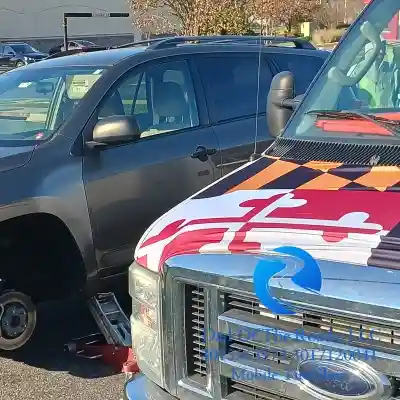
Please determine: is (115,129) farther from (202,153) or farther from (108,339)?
(108,339)

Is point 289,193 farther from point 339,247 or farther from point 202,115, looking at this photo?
point 202,115

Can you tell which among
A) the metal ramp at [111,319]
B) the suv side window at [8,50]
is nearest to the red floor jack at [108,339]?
the metal ramp at [111,319]

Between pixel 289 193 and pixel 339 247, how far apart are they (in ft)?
1.54

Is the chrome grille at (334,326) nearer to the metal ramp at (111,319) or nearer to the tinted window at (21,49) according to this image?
the metal ramp at (111,319)

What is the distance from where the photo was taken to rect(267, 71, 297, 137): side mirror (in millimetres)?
4043

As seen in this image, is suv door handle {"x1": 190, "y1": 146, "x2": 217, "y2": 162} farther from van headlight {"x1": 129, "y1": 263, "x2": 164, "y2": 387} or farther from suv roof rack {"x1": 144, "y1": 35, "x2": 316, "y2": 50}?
van headlight {"x1": 129, "y1": 263, "x2": 164, "y2": 387}

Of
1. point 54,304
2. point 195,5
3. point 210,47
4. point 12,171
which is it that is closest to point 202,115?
point 210,47

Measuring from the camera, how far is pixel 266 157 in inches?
Result: 133

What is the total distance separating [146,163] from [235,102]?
110cm

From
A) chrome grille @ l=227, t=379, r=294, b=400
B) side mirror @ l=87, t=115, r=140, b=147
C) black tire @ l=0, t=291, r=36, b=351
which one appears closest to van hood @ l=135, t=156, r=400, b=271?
chrome grille @ l=227, t=379, r=294, b=400

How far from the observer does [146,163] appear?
5.11 meters

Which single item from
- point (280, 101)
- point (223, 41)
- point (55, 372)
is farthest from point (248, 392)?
point (223, 41)

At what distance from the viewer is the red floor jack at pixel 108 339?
15.5ft

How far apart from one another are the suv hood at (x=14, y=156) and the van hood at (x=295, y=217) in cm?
181
